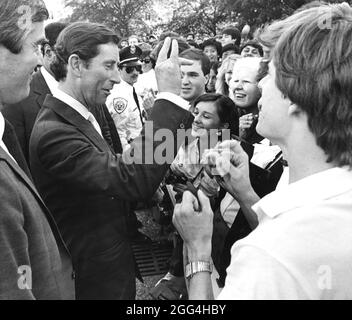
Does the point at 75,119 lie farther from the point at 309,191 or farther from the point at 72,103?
the point at 309,191

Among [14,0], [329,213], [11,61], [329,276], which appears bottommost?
[329,276]

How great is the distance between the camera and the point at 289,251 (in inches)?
35.6

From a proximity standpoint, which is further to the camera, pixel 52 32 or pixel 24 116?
pixel 52 32

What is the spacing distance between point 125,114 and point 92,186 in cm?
301

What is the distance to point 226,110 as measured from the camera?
3.27 m

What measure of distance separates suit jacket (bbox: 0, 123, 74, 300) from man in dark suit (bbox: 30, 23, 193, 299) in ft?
1.29

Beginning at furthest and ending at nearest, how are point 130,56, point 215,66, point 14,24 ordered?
1. point 215,66
2. point 130,56
3. point 14,24

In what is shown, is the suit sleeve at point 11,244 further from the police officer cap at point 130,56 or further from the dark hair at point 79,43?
the police officer cap at point 130,56

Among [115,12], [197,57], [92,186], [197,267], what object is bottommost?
[197,267]

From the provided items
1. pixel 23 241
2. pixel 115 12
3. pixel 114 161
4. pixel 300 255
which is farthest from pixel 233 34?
pixel 115 12

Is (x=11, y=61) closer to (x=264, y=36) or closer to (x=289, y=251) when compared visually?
(x=264, y=36)

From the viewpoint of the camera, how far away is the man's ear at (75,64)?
7.17 feet
